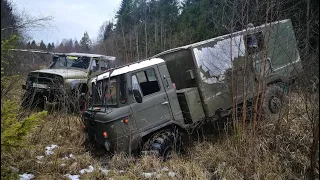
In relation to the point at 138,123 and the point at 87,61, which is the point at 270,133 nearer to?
the point at 138,123

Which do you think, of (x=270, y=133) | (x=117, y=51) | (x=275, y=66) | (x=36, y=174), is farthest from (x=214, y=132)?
(x=117, y=51)

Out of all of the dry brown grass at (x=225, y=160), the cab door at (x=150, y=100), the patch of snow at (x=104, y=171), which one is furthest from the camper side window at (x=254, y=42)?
the patch of snow at (x=104, y=171)

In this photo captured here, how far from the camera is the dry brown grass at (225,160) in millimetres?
4887

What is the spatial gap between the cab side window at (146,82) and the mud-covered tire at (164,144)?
0.95m

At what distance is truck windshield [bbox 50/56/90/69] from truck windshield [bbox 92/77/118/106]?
3724 millimetres

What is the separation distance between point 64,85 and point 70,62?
5.87 ft

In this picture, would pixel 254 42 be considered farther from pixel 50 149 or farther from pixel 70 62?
pixel 70 62

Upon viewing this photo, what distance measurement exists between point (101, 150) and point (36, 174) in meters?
1.86

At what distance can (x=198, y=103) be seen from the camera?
257 inches

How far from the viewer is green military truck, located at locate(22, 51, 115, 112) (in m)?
8.45

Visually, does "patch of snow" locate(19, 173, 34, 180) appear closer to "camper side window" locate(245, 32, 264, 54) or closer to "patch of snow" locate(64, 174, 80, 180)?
"patch of snow" locate(64, 174, 80, 180)

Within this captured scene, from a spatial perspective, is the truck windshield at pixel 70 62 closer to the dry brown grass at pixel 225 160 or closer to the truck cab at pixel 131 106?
the truck cab at pixel 131 106

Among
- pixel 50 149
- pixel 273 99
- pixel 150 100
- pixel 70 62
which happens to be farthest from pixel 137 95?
pixel 70 62

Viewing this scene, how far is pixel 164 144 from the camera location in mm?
5773
